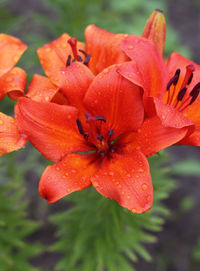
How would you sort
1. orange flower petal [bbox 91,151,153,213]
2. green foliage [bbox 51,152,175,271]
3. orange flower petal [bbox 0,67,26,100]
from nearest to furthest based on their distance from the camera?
1. orange flower petal [bbox 91,151,153,213]
2. orange flower petal [bbox 0,67,26,100]
3. green foliage [bbox 51,152,175,271]

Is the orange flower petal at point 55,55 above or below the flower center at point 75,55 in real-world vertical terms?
below

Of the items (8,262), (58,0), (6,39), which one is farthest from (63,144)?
(58,0)

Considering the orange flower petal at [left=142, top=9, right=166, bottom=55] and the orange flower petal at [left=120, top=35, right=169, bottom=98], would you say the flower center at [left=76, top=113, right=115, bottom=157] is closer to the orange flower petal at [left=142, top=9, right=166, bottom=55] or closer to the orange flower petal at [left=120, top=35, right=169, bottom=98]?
the orange flower petal at [left=120, top=35, right=169, bottom=98]

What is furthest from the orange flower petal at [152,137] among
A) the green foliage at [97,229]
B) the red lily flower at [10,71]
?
the red lily flower at [10,71]

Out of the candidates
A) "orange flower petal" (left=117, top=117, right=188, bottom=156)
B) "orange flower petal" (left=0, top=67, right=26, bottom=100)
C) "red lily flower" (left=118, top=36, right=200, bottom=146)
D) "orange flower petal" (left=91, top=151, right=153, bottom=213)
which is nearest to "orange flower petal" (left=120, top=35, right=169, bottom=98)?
"red lily flower" (left=118, top=36, right=200, bottom=146)

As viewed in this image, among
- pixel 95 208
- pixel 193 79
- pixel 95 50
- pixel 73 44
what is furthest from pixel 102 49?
pixel 95 208

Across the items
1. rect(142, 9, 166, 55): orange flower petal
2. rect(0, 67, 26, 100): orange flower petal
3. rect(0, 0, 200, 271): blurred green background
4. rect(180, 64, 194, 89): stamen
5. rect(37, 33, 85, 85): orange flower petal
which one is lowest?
rect(0, 0, 200, 271): blurred green background

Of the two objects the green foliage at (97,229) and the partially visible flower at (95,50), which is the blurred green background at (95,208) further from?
the partially visible flower at (95,50)

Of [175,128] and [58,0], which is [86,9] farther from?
[175,128]
